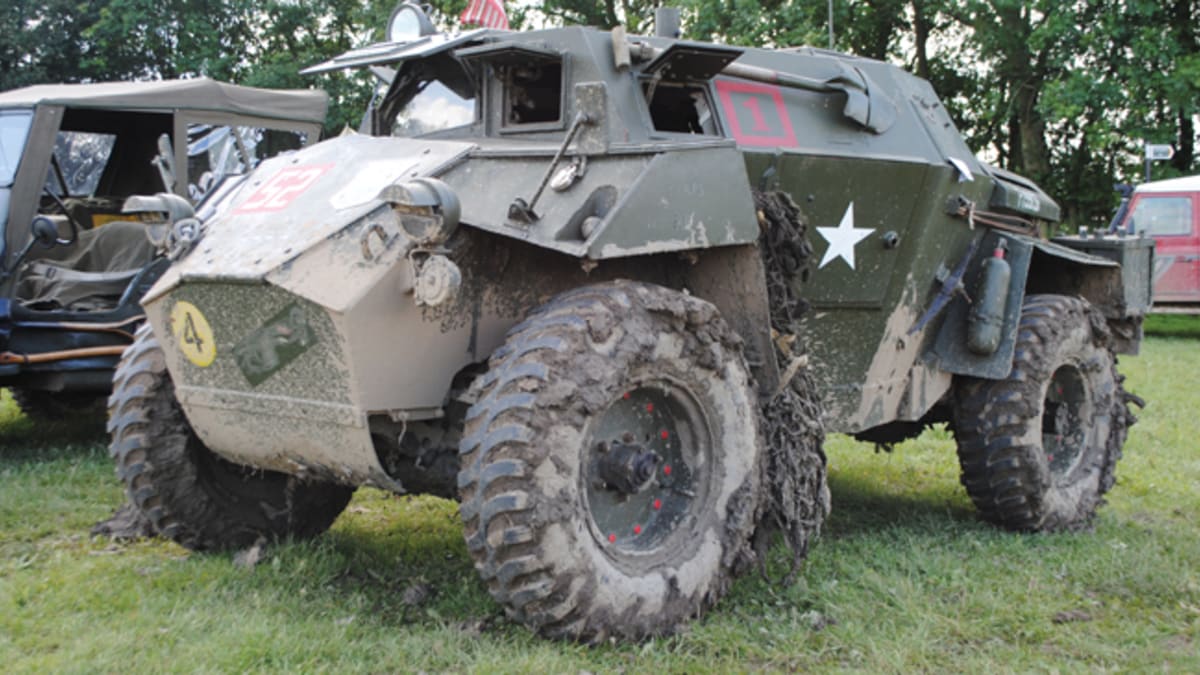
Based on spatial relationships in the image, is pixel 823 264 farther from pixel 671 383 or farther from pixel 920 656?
pixel 920 656

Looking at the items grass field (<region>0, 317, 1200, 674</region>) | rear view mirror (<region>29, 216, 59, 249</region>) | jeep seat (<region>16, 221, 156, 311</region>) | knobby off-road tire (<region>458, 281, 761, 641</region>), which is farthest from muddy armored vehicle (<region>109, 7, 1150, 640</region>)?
jeep seat (<region>16, 221, 156, 311</region>)

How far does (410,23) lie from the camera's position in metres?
5.61

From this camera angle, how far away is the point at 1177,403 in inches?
400

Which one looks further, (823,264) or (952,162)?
(952,162)

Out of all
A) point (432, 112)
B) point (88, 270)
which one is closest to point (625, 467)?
point (432, 112)

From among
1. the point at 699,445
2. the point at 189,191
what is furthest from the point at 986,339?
the point at 189,191

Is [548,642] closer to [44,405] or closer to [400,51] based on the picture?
[400,51]

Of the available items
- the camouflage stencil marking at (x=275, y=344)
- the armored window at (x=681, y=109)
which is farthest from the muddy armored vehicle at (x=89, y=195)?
the armored window at (x=681, y=109)

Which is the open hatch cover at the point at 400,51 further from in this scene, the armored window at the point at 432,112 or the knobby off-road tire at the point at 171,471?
the knobby off-road tire at the point at 171,471

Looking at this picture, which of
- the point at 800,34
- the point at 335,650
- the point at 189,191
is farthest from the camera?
the point at 800,34

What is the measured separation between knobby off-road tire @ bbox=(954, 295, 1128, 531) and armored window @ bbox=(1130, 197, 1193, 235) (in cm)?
1118

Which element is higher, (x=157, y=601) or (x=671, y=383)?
(x=671, y=383)

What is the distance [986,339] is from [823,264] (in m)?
0.99

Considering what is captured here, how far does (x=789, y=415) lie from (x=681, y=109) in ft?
4.39
